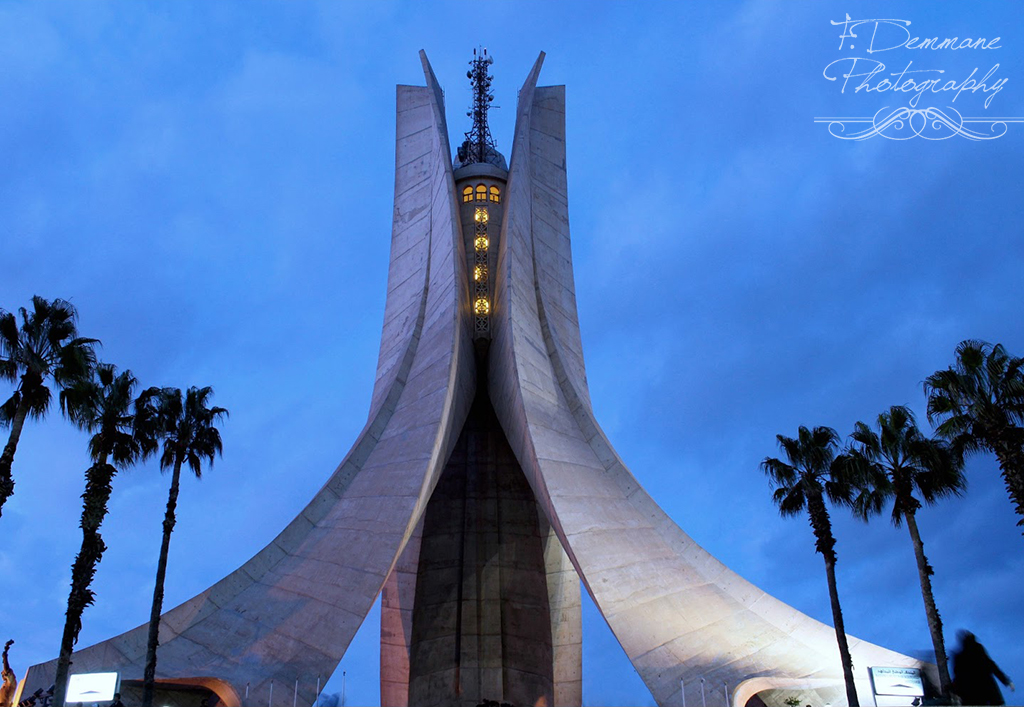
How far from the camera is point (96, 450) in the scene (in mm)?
11961

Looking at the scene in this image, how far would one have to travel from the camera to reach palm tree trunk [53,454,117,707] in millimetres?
10180

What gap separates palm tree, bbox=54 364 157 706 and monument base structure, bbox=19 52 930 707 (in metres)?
0.88

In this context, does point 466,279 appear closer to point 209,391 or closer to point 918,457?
point 209,391

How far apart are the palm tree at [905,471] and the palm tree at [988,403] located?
1770 millimetres

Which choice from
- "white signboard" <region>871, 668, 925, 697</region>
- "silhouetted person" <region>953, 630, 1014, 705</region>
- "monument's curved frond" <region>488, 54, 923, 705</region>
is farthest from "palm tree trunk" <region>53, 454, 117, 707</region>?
"silhouetted person" <region>953, 630, 1014, 705</region>

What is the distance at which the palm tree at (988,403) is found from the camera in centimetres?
1032

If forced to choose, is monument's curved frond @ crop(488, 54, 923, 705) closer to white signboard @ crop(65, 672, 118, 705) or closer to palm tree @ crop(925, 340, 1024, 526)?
palm tree @ crop(925, 340, 1024, 526)

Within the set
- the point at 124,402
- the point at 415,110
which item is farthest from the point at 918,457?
the point at 415,110

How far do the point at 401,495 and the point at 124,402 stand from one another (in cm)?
483

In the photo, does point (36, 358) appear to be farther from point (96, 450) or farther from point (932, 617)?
point (932, 617)

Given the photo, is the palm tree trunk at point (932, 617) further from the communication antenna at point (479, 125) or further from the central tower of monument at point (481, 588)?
the communication antenna at point (479, 125)

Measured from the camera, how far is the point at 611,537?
13.2 meters

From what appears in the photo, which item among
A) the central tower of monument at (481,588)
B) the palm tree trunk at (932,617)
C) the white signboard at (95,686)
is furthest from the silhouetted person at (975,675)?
the white signboard at (95,686)

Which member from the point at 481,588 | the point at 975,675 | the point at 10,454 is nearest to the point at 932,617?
the point at 975,675
